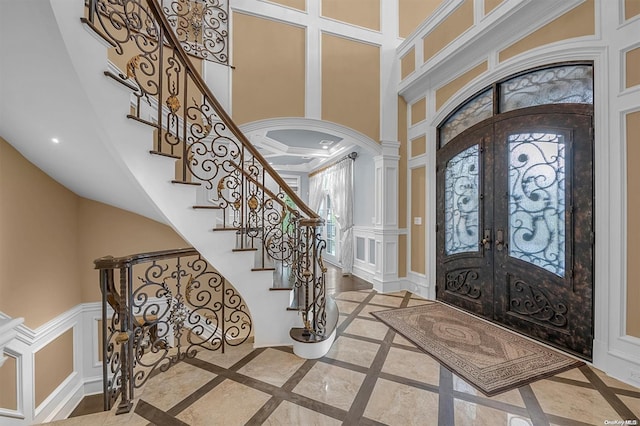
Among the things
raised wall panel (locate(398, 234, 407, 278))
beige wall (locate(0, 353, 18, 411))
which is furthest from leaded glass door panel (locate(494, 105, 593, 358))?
beige wall (locate(0, 353, 18, 411))

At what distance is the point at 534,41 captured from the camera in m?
2.73

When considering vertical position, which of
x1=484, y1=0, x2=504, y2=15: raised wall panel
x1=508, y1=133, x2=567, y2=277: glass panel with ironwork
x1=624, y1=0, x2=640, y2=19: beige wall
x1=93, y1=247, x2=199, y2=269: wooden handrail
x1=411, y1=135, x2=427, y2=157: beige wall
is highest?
x1=484, y1=0, x2=504, y2=15: raised wall panel

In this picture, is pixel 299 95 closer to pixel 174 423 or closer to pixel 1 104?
pixel 1 104

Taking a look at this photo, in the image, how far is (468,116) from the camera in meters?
3.52

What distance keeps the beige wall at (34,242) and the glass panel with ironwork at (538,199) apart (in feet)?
15.7

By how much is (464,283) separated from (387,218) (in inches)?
57.2

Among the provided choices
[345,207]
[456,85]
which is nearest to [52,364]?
[345,207]

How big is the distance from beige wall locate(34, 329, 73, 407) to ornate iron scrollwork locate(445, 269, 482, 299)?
4638 millimetres

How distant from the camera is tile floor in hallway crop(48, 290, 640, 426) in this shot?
164 cm

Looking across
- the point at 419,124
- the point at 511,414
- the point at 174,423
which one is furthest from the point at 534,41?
the point at 174,423

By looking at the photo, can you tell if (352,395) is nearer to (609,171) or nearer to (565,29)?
(609,171)

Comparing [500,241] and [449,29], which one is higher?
[449,29]

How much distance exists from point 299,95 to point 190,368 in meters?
3.64

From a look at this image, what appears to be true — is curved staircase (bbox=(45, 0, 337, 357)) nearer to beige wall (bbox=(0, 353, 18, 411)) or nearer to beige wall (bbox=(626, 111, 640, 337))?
beige wall (bbox=(0, 353, 18, 411))
